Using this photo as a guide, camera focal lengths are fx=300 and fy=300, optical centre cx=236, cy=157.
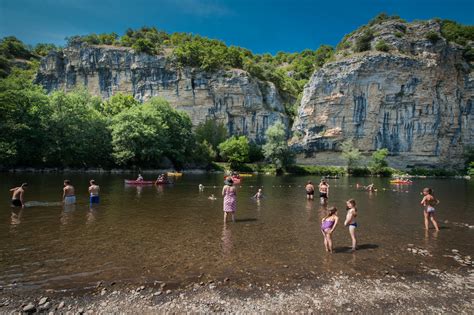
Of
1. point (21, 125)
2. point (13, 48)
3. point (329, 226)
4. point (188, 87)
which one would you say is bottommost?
point (329, 226)

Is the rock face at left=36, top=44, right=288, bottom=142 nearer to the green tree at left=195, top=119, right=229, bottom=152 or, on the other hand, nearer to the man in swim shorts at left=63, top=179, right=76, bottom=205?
the green tree at left=195, top=119, right=229, bottom=152

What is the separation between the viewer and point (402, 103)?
85.4 m

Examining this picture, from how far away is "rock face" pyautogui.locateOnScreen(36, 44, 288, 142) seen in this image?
3772 inches

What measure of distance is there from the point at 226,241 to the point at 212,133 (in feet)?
260

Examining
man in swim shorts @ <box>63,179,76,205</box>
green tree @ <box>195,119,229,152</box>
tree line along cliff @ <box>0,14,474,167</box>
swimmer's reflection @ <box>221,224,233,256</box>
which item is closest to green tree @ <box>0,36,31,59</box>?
tree line along cliff @ <box>0,14,474,167</box>

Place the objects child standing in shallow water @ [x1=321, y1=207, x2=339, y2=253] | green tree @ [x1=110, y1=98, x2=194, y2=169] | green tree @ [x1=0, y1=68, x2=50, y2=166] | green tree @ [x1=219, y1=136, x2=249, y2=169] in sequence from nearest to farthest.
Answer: child standing in shallow water @ [x1=321, y1=207, x2=339, y2=253] → green tree @ [x1=0, y1=68, x2=50, y2=166] → green tree @ [x1=110, y1=98, x2=194, y2=169] → green tree @ [x1=219, y1=136, x2=249, y2=169]

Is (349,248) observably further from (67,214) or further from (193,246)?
(67,214)

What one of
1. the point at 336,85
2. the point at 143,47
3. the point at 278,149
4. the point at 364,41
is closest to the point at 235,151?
the point at 278,149

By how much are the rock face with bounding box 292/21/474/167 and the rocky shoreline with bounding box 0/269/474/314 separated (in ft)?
274

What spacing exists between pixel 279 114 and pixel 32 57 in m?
110

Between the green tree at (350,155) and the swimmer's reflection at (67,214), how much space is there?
7131 cm

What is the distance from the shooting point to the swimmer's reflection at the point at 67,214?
1445 centimetres

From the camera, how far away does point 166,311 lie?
21.6ft

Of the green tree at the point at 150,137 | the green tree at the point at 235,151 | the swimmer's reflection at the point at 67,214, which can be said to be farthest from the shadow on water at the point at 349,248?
the green tree at the point at 235,151
